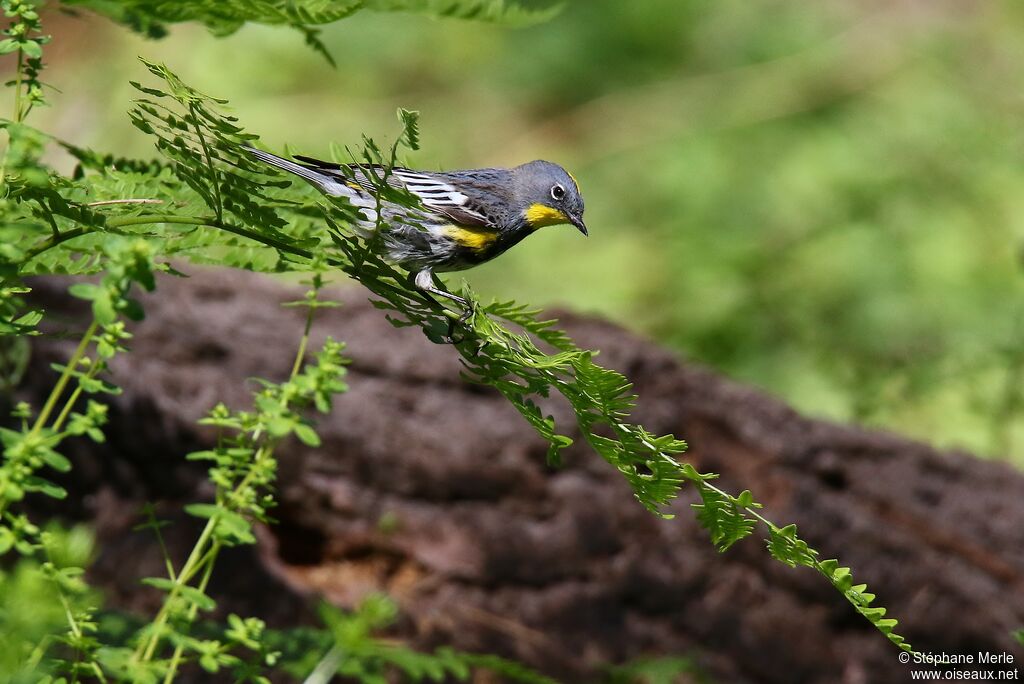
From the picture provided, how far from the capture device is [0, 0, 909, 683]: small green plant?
1558 millimetres

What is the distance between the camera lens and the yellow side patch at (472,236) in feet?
9.66

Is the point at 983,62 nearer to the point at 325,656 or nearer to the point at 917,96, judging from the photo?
the point at 917,96

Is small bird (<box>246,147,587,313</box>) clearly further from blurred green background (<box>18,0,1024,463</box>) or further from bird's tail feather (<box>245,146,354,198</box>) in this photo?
blurred green background (<box>18,0,1024,463</box>)

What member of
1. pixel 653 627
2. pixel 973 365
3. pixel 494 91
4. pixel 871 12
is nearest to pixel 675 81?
pixel 494 91

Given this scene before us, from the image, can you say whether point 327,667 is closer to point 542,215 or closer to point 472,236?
point 472,236

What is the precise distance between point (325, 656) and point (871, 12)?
349 inches

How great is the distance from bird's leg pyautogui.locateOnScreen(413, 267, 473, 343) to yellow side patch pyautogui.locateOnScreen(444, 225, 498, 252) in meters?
0.12

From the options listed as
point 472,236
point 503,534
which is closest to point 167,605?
point 472,236

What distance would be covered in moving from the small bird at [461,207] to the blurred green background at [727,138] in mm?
2487

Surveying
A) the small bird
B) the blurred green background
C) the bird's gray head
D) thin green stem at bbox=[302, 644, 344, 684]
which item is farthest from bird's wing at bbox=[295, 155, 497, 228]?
the blurred green background

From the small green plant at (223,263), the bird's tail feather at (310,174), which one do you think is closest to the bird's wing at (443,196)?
the bird's tail feather at (310,174)

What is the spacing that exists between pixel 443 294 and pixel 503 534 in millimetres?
1461

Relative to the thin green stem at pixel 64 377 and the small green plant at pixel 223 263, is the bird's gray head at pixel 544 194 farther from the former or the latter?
the thin green stem at pixel 64 377

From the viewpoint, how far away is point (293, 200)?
210 centimetres
